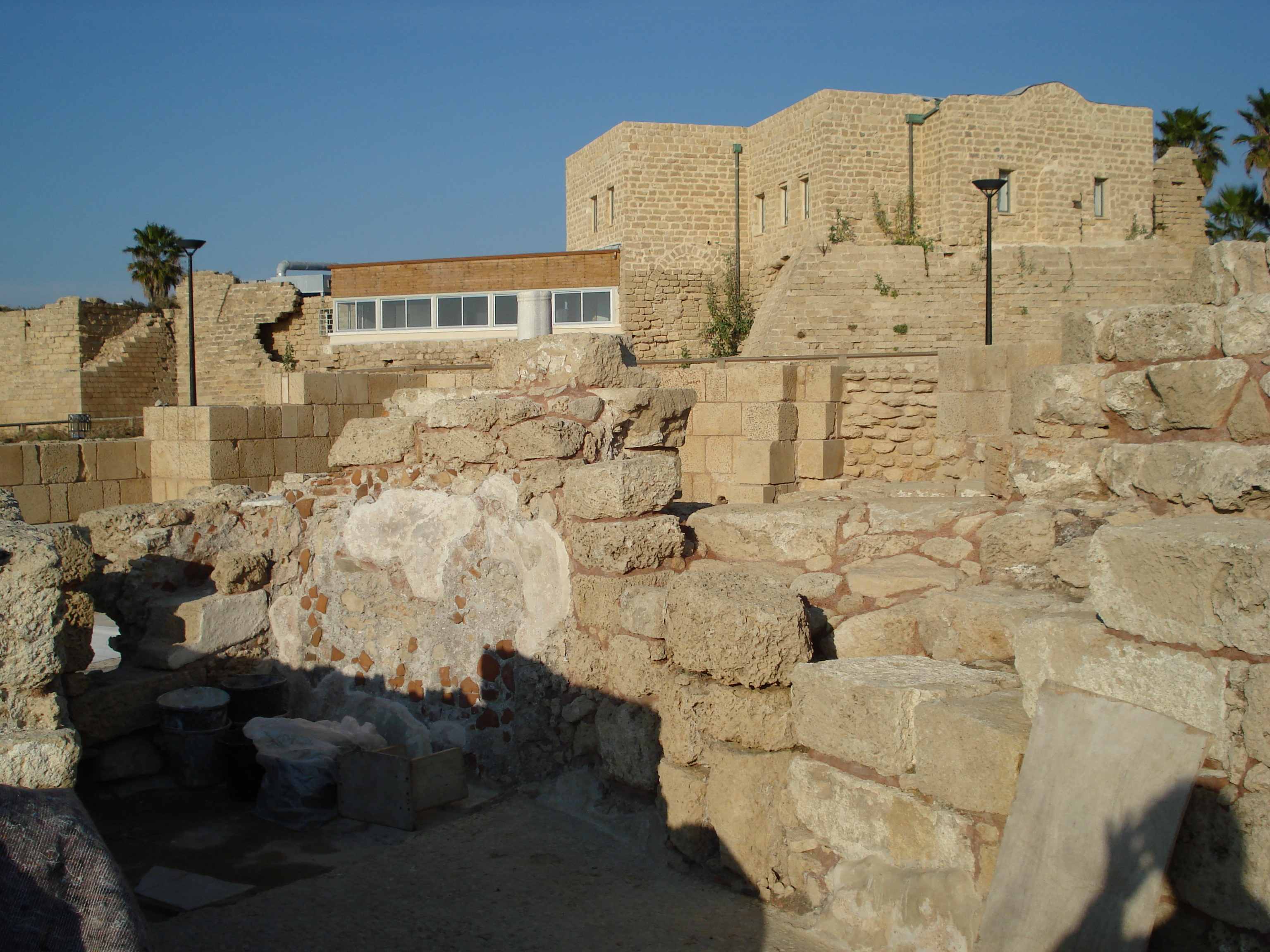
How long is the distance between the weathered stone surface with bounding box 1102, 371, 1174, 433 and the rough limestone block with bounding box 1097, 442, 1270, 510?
91 millimetres

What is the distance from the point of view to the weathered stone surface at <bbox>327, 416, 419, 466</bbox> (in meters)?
5.07


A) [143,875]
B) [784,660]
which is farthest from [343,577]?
[784,660]

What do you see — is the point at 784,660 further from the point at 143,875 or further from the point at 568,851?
the point at 143,875

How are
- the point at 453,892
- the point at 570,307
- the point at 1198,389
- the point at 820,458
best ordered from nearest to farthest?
the point at 453,892 < the point at 1198,389 < the point at 820,458 < the point at 570,307

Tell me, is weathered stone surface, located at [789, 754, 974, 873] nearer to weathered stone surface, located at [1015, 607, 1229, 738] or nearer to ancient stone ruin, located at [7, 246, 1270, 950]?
ancient stone ruin, located at [7, 246, 1270, 950]

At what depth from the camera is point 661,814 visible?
151 inches

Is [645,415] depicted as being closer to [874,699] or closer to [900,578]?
[900,578]

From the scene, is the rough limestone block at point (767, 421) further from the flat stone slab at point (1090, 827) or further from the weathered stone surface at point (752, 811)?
the flat stone slab at point (1090, 827)

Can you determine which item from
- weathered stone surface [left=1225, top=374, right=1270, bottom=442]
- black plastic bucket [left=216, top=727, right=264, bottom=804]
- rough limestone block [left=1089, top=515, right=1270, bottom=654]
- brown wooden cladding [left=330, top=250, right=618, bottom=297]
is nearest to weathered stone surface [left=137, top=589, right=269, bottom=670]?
black plastic bucket [left=216, top=727, right=264, bottom=804]

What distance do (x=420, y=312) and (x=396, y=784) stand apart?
20.2 metres

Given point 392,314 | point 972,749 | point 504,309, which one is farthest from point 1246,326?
point 392,314

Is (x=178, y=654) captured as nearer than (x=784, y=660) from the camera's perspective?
No

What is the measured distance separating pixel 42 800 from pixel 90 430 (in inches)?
856

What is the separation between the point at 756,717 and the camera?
353 centimetres
